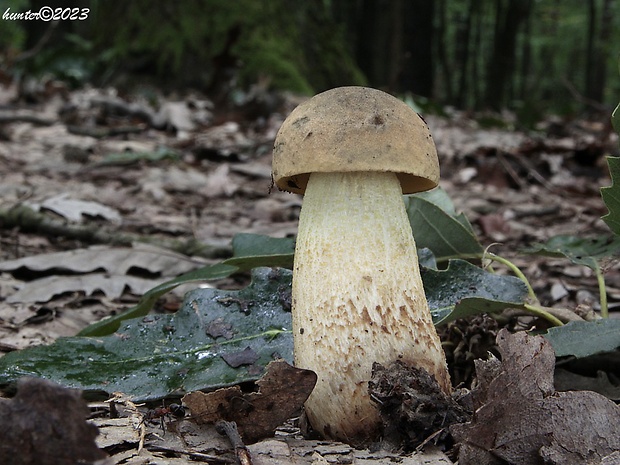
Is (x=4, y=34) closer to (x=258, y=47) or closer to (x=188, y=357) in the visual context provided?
(x=258, y=47)

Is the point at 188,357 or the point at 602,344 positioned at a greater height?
the point at 602,344

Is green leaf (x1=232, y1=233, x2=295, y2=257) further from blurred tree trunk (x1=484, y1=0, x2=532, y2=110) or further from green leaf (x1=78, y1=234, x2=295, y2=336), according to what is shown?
blurred tree trunk (x1=484, y1=0, x2=532, y2=110)

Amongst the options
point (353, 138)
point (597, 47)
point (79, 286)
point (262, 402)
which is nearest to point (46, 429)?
point (262, 402)

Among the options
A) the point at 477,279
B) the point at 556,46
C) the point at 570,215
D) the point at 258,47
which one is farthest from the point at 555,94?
the point at 477,279

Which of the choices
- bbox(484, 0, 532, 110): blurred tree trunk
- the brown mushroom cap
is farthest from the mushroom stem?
bbox(484, 0, 532, 110): blurred tree trunk

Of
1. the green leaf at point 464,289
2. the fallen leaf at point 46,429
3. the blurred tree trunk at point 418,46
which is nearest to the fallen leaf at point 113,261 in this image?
the green leaf at point 464,289

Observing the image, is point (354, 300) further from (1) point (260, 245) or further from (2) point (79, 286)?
(2) point (79, 286)

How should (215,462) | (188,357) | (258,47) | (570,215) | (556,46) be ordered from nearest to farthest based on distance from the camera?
(215,462), (188,357), (570,215), (258,47), (556,46)

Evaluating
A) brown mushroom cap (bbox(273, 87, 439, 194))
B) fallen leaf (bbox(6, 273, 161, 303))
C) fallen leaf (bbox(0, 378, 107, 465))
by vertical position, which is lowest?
fallen leaf (bbox(6, 273, 161, 303))
